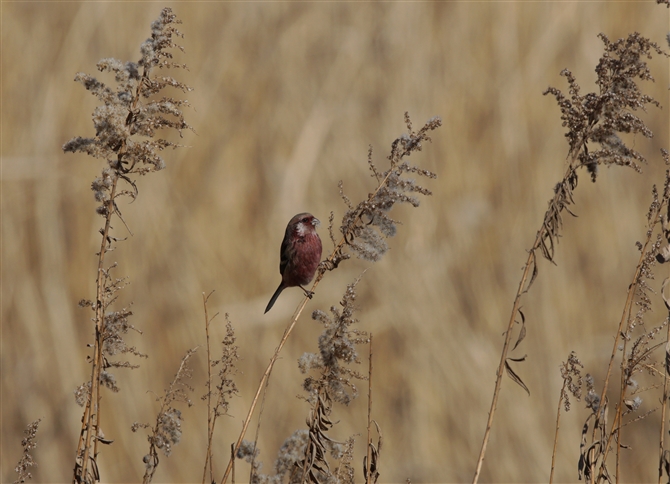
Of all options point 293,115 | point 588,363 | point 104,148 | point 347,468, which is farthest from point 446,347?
point 104,148

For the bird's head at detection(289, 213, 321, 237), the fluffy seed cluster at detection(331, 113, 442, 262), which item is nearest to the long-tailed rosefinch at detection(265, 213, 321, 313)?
the bird's head at detection(289, 213, 321, 237)

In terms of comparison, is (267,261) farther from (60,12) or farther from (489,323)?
(60,12)

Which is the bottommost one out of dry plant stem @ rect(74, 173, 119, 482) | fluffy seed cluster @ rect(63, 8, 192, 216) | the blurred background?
dry plant stem @ rect(74, 173, 119, 482)

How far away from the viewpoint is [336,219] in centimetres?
460

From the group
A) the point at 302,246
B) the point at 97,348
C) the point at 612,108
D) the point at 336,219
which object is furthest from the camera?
the point at 336,219

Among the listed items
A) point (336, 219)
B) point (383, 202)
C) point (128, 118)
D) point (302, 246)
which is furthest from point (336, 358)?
point (336, 219)

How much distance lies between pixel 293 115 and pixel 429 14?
3.70 ft

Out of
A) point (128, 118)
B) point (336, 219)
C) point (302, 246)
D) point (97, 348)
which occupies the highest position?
point (336, 219)

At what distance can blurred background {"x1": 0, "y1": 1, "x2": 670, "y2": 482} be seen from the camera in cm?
454

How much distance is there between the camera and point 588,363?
4.46 m

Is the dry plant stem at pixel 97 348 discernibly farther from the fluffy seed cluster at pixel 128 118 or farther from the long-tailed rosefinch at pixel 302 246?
the long-tailed rosefinch at pixel 302 246

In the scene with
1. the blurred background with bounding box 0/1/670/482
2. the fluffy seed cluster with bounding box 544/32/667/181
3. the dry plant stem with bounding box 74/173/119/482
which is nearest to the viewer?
the dry plant stem with bounding box 74/173/119/482

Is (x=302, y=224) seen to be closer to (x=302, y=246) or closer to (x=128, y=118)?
(x=302, y=246)

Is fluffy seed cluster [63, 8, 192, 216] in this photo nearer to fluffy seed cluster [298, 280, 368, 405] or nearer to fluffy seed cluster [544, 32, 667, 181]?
fluffy seed cluster [298, 280, 368, 405]
